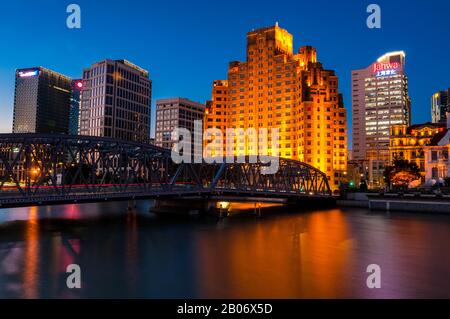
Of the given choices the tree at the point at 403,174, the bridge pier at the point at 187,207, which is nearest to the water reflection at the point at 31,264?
the bridge pier at the point at 187,207

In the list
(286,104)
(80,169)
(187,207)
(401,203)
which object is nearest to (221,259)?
(80,169)

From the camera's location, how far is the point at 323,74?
A: 478ft

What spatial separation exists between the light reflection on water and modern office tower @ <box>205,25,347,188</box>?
266 feet

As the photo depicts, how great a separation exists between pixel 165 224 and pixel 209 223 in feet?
24.0

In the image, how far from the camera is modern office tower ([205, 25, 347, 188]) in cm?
13600

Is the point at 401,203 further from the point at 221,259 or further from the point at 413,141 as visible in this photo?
the point at 221,259

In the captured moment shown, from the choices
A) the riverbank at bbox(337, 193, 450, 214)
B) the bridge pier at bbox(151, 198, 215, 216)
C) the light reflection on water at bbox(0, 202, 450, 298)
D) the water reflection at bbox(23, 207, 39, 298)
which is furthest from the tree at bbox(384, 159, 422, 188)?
the water reflection at bbox(23, 207, 39, 298)

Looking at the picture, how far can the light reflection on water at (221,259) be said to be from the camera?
80.1ft

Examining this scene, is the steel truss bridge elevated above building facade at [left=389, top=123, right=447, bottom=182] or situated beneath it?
situated beneath

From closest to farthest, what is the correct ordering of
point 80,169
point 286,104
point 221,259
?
1. point 221,259
2. point 80,169
3. point 286,104

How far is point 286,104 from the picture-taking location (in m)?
145

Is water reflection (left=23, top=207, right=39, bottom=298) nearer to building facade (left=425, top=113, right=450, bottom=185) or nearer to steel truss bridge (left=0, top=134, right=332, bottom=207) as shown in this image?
steel truss bridge (left=0, top=134, right=332, bottom=207)

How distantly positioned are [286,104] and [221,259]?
11925 cm
